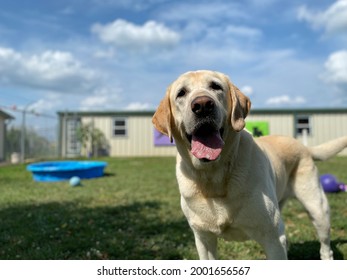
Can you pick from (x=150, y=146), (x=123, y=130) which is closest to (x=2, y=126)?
(x=123, y=130)

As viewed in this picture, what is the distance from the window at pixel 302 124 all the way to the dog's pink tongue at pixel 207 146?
85.6 ft

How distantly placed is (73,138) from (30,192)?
1800 cm

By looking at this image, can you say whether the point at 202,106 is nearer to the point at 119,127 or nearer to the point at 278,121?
the point at 119,127

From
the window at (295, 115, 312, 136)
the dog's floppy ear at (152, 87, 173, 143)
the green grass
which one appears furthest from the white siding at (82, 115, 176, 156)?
the dog's floppy ear at (152, 87, 173, 143)

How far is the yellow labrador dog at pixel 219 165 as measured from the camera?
2705 millimetres

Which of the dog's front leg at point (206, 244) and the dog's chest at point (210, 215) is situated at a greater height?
the dog's chest at point (210, 215)

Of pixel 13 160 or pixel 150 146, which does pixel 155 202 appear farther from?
pixel 150 146

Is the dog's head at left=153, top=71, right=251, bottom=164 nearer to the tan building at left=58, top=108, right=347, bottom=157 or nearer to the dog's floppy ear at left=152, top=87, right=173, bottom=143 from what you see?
the dog's floppy ear at left=152, top=87, right=173, bottom=143

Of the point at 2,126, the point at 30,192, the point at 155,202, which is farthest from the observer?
the point at 2,126

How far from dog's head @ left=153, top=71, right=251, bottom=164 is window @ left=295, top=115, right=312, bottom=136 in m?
25.9

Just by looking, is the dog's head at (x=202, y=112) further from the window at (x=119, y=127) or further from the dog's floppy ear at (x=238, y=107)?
the window at (x=119, y=127)

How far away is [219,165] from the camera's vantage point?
283 cm

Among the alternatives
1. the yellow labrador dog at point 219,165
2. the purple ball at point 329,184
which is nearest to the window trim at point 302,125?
the purple ball at point 329,184

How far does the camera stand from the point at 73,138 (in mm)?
26672
